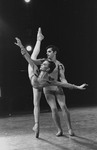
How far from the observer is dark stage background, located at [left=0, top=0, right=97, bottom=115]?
589cm

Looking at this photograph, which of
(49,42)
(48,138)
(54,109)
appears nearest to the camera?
(48,138)

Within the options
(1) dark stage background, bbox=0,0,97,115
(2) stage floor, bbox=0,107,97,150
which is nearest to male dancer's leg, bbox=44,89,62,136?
(2) stage floor, bbox=0,107,97,150

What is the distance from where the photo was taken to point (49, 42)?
6605 mm

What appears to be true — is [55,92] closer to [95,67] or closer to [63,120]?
[63,120]

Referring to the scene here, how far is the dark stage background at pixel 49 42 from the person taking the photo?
19.3ft

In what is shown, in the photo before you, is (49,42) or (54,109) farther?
(49,42)

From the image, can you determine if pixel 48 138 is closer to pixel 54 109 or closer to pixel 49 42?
pixel 54 109

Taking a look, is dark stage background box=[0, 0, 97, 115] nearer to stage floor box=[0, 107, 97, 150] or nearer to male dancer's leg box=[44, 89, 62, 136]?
stage floor box=[0, 107, 97, 150]

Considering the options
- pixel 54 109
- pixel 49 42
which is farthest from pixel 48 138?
pixel 49 42

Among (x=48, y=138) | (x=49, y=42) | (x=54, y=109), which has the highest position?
(x=49, y=42)

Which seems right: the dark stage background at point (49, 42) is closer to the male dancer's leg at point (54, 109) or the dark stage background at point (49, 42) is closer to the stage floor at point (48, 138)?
the stage floor at point (48, 138)

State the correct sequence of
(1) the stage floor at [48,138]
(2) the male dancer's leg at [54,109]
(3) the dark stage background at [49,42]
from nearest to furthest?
(1) the stage floor at [48,138]
(2) the male dancer's leg at [54,109]
(3) the dark stage background at [49,42]

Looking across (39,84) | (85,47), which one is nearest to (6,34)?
(85,47)

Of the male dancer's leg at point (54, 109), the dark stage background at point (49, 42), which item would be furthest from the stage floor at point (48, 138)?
the dark stage background at point (49, 42)
